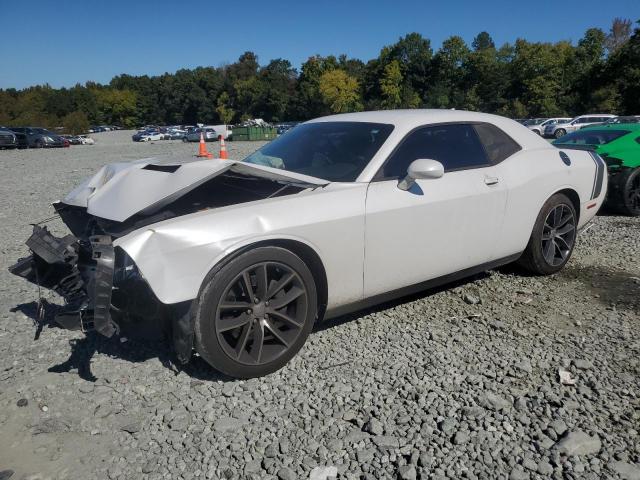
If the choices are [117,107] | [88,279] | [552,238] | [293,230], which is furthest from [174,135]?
[117,107]

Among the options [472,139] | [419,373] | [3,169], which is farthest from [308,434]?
[3,169]

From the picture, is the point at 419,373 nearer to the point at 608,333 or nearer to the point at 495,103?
the point at 608,333

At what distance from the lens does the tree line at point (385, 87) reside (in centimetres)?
5680

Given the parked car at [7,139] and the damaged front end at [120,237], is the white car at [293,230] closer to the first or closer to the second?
the damaged front end at [120,237]

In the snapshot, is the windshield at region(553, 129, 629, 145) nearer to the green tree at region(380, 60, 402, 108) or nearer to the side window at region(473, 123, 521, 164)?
the side window at region(473, 123, 521, 164)

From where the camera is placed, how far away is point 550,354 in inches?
124

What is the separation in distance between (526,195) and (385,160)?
141 centimetres

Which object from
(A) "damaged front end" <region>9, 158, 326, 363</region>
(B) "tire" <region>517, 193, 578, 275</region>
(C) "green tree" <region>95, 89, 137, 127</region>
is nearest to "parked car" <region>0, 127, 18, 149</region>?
(A) "damaged front end" <region>9, 158, 326, 363</region>

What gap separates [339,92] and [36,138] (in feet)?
200

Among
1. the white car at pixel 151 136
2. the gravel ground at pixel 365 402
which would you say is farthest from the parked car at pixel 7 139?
the gravel ground at pixel 365 402

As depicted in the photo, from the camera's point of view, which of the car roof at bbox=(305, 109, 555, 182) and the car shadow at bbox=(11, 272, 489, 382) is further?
the car roof at bbox=(305, 109, 555, 182)

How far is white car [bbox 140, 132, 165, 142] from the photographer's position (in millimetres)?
53438

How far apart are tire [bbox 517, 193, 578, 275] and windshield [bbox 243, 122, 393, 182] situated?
1.70 metres

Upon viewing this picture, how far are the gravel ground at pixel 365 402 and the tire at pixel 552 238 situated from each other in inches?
19.4
